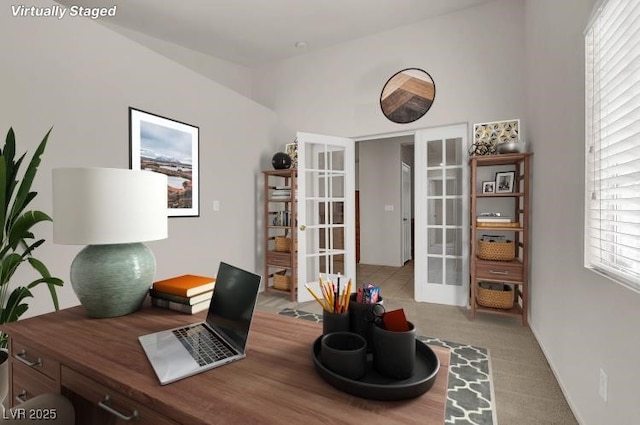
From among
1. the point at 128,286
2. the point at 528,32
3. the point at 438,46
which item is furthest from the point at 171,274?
the point at 528,32

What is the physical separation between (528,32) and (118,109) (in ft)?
12.3

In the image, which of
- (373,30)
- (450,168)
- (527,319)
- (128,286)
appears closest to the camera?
(128,286)

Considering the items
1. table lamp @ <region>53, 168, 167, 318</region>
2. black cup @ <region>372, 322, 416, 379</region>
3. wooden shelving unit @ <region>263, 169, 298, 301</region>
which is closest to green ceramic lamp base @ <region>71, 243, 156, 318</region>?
table lamp @ <region>53, 168, 167, 318</region>

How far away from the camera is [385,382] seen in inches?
27.1

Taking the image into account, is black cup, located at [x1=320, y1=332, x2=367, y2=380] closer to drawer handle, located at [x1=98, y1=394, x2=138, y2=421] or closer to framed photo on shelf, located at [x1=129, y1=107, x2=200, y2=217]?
drawer handle, located at [x1=98, y1=394, x2=138, y2=421]

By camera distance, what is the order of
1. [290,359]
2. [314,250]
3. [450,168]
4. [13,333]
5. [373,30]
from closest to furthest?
[290,359] < [13,333] < [450,168] < [373,30] < [314,250]

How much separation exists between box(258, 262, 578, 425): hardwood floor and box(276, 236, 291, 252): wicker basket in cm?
60

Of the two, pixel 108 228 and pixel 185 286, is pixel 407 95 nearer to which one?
pixel 185 286

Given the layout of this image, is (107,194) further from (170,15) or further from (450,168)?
(450,168)

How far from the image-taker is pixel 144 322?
111cm

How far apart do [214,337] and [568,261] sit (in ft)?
6.47

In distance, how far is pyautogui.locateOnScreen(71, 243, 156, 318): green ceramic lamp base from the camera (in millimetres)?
1115

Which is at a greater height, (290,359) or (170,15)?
(170,15)

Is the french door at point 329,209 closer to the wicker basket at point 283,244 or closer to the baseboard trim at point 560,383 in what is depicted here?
the wicker basket at point 283,244
